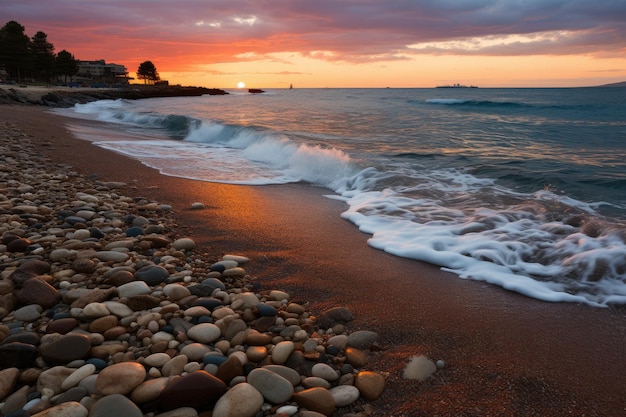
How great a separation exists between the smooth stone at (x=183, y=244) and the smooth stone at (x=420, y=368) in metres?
2.17

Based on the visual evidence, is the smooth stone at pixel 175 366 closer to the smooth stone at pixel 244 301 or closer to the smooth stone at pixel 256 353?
the smooth stone at pixel 256 353

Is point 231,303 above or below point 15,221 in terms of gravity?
below

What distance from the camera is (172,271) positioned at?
2.98 metres

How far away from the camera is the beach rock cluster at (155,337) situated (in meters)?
1.72

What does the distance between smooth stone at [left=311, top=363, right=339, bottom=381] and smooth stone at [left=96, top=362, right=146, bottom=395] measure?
0.80 meters

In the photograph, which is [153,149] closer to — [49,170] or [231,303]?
[49,170]

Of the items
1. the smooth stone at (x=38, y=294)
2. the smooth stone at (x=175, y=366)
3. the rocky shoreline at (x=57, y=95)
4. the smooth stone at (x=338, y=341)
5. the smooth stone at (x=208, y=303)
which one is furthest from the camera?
the rocky shoreline at (x=57, y=95)

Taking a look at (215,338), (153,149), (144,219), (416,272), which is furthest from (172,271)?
(153,149)

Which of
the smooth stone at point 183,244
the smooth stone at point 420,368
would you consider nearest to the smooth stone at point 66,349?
the smooth stone at point 183,244

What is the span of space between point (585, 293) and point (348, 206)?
304 centimetres

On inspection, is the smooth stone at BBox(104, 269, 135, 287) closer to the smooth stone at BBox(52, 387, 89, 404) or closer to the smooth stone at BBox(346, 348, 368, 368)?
the smooth stone at BBox(52, 387, 89, 404)

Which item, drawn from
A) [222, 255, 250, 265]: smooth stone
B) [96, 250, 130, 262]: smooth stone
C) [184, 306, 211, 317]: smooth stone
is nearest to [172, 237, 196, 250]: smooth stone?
[222, 255, 250, 265]: smooth stone

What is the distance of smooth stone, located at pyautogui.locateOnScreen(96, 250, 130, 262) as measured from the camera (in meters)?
3.04

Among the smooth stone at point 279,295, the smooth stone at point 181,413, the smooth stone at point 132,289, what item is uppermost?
the smooth stone at point 132,289
